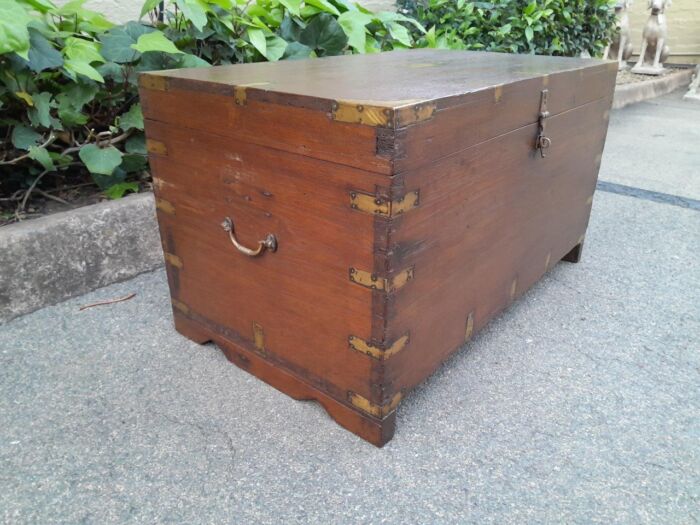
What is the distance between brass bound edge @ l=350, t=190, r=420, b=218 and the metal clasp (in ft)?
1.63

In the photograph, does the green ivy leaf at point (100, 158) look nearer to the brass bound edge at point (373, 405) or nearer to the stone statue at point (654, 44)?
the brass bound edge at point (373, 405)

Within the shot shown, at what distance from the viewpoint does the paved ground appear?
3.26ft

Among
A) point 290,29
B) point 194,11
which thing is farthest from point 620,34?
point 194,11

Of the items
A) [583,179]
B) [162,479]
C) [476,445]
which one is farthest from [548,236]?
[162,479]

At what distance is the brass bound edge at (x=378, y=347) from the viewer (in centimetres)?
106

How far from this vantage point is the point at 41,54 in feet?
5.09

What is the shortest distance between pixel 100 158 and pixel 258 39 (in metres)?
0.65

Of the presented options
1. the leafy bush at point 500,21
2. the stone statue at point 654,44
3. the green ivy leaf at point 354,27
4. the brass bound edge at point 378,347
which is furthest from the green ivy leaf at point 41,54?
the stone statue at point 654,44

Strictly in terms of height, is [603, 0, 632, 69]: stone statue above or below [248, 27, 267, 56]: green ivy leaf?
below

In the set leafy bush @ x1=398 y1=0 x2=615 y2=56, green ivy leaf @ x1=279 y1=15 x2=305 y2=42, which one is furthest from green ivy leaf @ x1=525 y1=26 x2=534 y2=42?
green ivy leaf @ x1=279 y1=15 x2=305 y2=42

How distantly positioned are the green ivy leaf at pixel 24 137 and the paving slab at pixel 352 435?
0.47m

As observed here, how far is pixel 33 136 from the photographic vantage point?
1651 mm

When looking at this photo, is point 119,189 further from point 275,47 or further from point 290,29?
point 290,29

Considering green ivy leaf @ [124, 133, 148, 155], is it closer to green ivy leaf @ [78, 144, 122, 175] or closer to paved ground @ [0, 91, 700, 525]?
green ivy leaf @ [78, 144, 122, 175]
